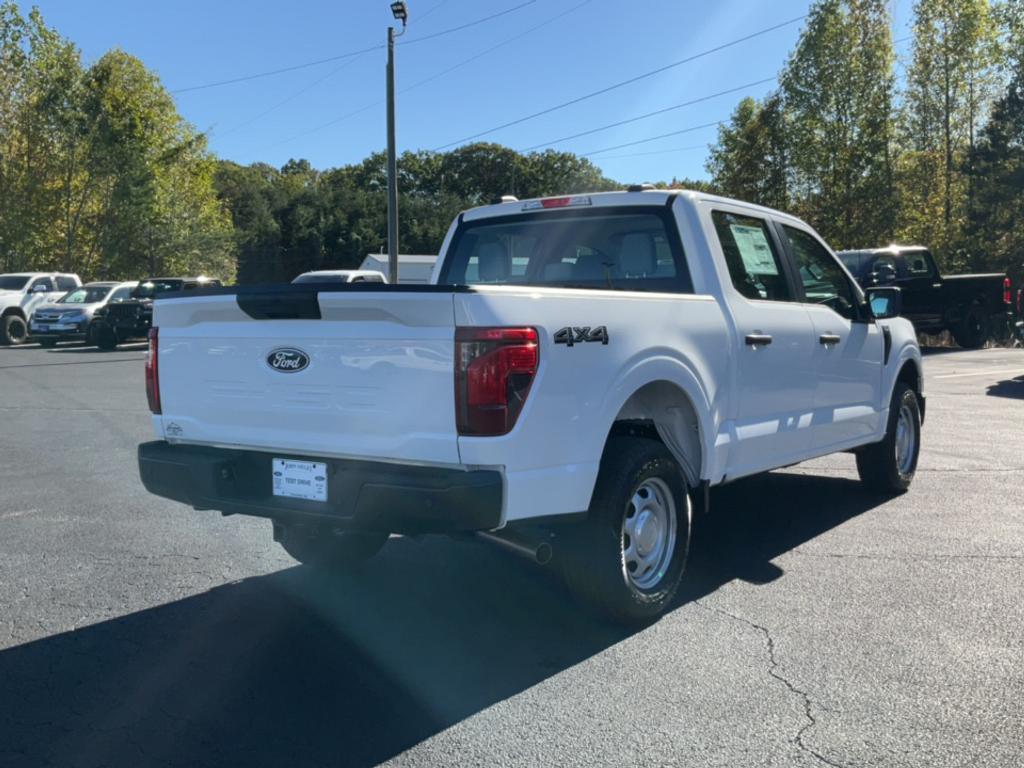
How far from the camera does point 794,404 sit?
5.80 meters

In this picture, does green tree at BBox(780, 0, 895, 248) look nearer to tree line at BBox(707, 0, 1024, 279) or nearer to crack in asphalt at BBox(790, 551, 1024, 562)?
tree line at BBox(707, 0, 1024, 279)

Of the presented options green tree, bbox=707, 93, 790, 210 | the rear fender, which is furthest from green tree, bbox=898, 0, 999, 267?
the rear fender

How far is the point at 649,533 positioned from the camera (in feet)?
15.3

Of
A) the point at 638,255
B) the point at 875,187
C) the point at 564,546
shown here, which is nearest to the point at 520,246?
the point at 638,255

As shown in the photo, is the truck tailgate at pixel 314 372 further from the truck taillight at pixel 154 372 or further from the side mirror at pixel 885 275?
the side mirror at pixel 885 275

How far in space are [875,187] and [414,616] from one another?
43113mm

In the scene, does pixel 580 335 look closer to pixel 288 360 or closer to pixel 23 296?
pixel 288 360

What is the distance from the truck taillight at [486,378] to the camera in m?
3.67

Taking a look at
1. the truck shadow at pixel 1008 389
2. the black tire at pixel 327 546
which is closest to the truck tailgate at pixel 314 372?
the black tire at pixel 327 546

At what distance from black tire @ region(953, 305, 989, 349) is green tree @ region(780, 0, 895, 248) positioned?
23.4 metres

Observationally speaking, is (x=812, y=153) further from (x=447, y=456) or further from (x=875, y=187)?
A: (x=447, y=456)

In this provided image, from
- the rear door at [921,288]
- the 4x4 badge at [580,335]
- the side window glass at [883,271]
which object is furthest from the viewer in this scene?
the rear door at [921,288]

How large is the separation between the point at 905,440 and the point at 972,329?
15.5 meters

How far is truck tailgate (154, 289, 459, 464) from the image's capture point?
3.74 meters
